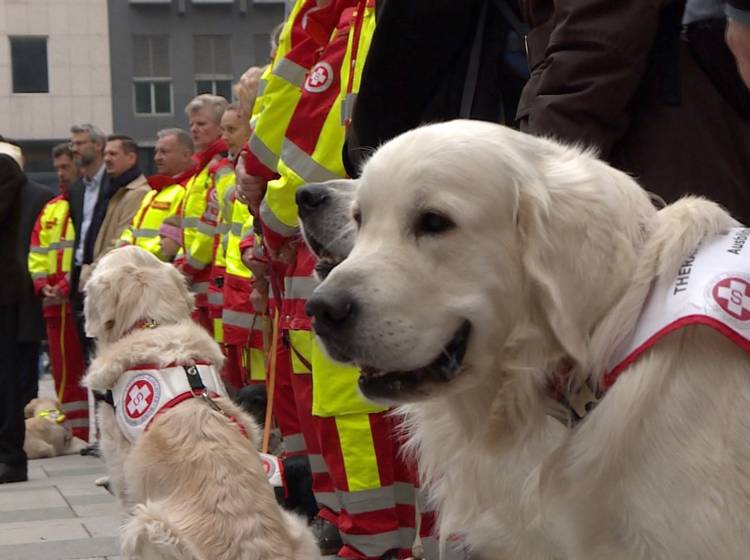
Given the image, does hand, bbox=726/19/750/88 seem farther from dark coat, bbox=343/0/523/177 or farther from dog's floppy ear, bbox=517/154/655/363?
dark coat, bbox=343/0/523/177

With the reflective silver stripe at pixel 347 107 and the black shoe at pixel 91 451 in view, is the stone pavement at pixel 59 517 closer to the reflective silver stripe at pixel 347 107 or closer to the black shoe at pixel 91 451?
the black shoe at pixel 91 451

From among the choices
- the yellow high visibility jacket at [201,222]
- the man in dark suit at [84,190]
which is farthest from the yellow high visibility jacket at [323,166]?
the man in dark suit at [84,190]

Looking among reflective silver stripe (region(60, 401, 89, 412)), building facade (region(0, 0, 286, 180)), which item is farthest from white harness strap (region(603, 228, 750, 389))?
building facade (region(0, 0, 286, 180))

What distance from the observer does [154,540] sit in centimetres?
427

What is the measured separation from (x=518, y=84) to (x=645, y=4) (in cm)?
90

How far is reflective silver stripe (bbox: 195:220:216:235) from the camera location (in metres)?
8.92

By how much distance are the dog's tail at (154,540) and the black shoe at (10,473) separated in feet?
14.2

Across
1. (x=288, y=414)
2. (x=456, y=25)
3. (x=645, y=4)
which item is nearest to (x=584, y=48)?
(x=645, y=4)

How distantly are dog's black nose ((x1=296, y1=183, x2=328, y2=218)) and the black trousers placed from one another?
6143 mm

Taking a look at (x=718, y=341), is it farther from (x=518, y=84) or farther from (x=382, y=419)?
(x=382, y=419)

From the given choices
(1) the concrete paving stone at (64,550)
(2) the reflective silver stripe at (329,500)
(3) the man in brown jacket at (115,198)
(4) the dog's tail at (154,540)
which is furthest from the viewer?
(3) the man in brown jacket at (115,198)

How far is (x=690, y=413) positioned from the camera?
2145mm

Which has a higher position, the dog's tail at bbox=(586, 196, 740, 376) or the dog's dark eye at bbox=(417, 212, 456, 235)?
the dog's dark eye at bbox=(417, 212, 456, 235)

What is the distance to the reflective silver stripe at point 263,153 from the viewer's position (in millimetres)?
5195
